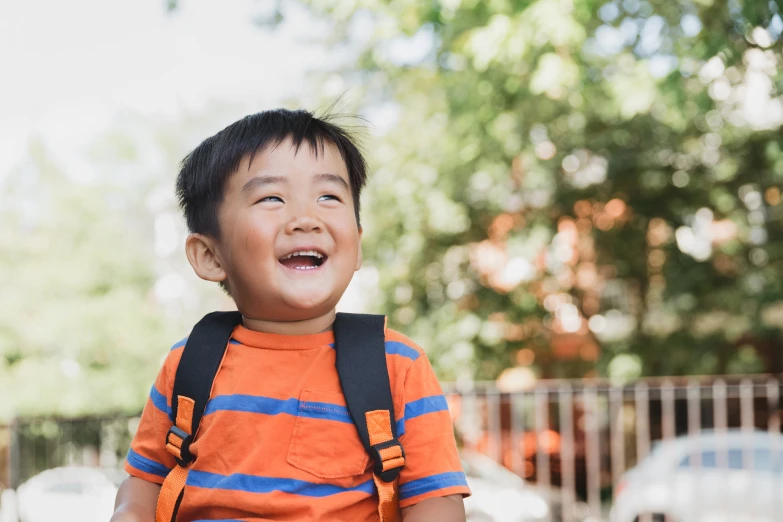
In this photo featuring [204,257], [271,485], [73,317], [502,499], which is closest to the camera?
[271,485]

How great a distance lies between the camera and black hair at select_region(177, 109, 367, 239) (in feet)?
5.37

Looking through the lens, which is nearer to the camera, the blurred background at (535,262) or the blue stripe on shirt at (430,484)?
the blue stripe on shirt at (430,484)

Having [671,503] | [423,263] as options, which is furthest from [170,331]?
[671,503]

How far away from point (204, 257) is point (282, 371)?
30 cm

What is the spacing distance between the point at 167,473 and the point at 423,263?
10.6 m

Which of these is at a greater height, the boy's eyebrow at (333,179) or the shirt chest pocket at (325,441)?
the boy's eyebrow at (333,179)

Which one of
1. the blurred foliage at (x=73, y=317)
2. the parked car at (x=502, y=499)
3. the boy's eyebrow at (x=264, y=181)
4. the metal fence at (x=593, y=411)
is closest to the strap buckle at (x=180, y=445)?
the boy's eyebrow at (x=264, y=181)

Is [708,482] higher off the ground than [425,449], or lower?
lower

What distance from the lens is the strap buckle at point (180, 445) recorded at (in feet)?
5.04

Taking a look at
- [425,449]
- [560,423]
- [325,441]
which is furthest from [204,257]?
[560,423]

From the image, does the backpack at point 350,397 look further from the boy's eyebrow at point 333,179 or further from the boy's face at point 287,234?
the boy's eyebrow at point 333,179

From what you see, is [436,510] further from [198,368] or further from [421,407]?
[198,368]

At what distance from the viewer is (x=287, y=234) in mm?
1565

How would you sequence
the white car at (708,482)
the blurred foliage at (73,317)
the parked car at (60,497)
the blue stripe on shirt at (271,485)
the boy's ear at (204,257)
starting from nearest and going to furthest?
the blue stripe on shirt at (271,485)
the boy's ear at (204,257)
the white car at (708,482)
the parked car at (60,497)
the blurred foliage at (73,317)
